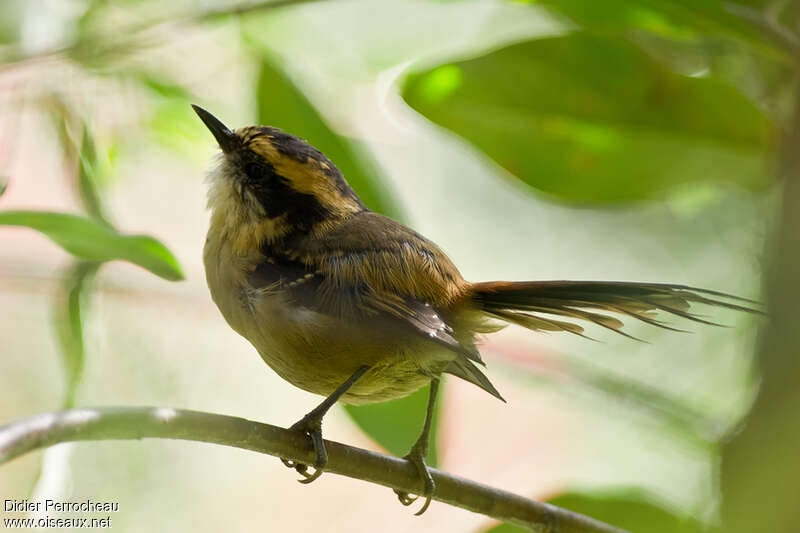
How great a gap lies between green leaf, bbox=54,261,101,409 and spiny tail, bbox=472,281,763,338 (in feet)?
1.84

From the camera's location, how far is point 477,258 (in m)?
2.31

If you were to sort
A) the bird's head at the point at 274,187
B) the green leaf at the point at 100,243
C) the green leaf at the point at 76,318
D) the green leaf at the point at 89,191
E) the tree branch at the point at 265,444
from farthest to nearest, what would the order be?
the bird's head at the point at 274,187
the green leaf at the point at 89,191
the green leaf at the point at 76,318
the green leaf at the point at 100,243
the tree branch at the point at 265,444

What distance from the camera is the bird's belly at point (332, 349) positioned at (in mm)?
1261

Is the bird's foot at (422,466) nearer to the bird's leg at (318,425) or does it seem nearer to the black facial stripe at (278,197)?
the bird's leg at (318,425)

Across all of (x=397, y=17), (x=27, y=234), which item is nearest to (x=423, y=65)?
(x=397, y=17)

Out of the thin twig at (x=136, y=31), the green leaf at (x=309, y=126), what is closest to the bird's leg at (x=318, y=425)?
the green leaf at (x=309, y=126)

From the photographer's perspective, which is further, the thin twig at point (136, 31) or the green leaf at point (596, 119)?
the green leaf at point (596, 119)

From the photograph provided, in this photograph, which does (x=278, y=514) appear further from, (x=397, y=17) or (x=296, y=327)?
(x=397, y=17)

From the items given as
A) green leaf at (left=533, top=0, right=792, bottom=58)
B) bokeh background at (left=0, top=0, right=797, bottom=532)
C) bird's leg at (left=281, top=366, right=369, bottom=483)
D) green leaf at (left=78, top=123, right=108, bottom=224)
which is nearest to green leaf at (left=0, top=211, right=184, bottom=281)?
bokeh background at (left=0, top=0, right=797, bottom=532)

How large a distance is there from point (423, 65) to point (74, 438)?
0.99 metres

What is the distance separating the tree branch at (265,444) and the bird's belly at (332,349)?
14 cm

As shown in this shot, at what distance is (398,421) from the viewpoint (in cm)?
154

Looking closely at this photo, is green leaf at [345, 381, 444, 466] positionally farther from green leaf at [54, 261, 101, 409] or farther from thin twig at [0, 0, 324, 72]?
thin twig at [0, 0, 324, 72]

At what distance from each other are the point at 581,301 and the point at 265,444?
474 millimetres
